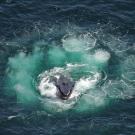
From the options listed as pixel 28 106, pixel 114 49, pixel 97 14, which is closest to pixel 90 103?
pixel 28 106

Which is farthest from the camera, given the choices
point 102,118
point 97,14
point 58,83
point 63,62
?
point 97,14

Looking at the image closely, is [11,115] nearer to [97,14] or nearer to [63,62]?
[63,62]

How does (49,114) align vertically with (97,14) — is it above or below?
below

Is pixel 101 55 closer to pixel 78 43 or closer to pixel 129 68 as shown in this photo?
pixel 129 68

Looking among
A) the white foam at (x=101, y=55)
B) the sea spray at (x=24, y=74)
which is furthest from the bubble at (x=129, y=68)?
the sea spray at (x=24, y=74)

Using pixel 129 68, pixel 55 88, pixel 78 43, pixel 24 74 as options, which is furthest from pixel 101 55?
pixel 24 74

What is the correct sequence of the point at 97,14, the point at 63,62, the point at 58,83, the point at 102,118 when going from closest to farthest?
the point at 102,118
the point at 58,83
the point at 63,62
the point at 97,14

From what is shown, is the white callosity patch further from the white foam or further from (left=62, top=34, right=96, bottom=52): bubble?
(left=62, top=34, right=96, bottom=52): bubble
